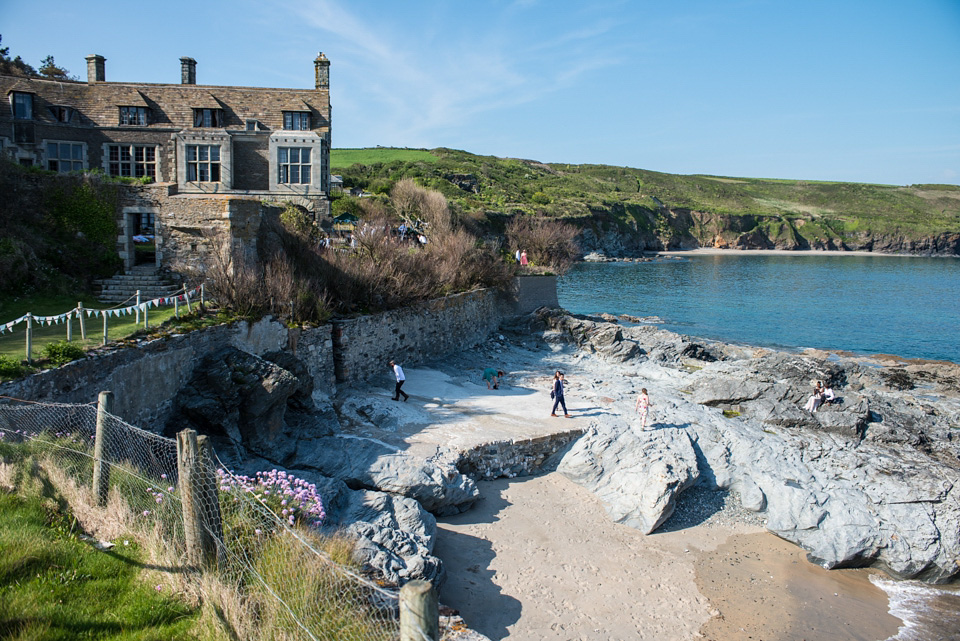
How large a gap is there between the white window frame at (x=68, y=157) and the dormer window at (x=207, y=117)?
5.35 m

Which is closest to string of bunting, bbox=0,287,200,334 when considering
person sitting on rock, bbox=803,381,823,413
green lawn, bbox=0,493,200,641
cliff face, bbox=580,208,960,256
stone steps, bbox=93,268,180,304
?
stone steps, bbox=93,268,180,304

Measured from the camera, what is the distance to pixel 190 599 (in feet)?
20.2

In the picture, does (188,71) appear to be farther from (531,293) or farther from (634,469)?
(634,469)

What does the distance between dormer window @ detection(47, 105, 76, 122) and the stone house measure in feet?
0.14

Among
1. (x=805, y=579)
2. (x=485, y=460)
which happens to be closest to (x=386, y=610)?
(x=485, y=460)

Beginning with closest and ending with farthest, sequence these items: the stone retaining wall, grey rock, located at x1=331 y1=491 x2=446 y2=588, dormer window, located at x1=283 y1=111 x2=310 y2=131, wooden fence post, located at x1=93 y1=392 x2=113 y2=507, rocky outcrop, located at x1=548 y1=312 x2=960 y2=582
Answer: wooden fence post, located at x1=93 y1=392 x2=113 y2=507 < grey rock, located at x1=331 y1=491 x2=446 y2=588 < the stone retaining wall < rocky outcrop, located at x1=548 y1=312 x2=960 y2=582 < dormer window, located at x1=283 y1=111 x2=310 y2=131

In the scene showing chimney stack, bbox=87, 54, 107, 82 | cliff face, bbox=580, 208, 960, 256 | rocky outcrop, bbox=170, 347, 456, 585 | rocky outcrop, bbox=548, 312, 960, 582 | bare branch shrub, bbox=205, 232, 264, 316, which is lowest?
rocky outcrop, bbox=548, 312, 960, 582

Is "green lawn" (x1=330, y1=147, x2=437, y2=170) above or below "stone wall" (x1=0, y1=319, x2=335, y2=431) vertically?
above

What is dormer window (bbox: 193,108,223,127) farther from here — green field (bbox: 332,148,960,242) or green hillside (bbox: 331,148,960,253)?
green hillside (bbox: 331,148,960,253)

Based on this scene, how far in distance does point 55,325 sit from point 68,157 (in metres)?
20.4

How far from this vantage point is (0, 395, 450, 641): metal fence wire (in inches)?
230

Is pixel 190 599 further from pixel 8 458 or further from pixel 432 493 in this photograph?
pixel 432 493

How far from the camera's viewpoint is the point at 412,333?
24.6 metres

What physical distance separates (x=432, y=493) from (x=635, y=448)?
6.05 meters
